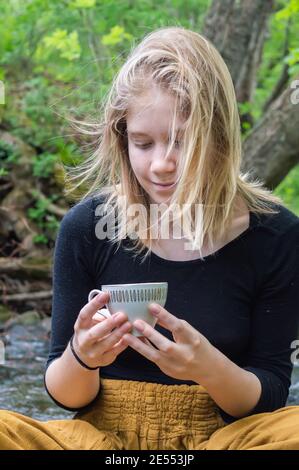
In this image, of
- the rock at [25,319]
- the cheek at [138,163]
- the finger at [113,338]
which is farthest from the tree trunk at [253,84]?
→ the finger at [113,338]

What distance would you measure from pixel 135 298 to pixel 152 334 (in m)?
0.08

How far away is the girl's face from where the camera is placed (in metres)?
1.91

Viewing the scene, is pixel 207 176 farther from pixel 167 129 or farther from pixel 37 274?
pixel 37 274

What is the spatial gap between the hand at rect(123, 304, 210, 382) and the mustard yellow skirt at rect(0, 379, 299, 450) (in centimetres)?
22

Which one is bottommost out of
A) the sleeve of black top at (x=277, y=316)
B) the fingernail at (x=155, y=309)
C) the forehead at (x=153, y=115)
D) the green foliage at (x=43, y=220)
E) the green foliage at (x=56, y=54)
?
the green foliage at (x=43, y=220)

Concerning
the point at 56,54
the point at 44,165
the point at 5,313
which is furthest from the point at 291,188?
the point at 5,313

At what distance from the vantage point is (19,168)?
5164mm

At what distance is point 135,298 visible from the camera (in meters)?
1.68

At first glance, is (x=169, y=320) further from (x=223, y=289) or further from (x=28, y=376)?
(x=28, y=376)

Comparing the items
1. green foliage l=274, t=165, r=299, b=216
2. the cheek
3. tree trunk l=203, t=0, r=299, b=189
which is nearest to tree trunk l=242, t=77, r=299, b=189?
tree trunk l=203, t=0, r=299, b=189

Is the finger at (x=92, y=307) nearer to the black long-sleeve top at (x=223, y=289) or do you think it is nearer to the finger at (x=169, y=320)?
the finger at (x=169, y=320)

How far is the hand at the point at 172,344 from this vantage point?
168 centimetres

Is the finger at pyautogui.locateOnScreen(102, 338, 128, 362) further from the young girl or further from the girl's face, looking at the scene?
the girl's face

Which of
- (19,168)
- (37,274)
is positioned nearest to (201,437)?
(37,274)
